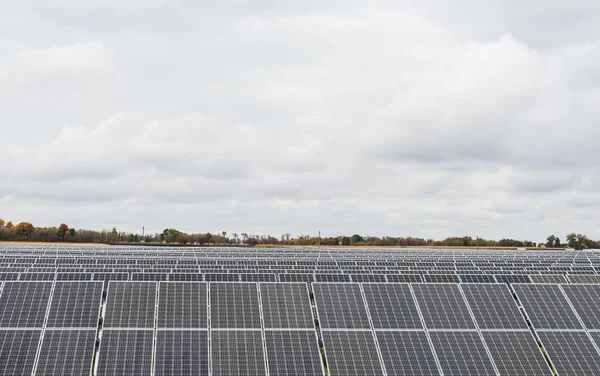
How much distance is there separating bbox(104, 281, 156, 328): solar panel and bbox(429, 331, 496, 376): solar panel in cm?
2009

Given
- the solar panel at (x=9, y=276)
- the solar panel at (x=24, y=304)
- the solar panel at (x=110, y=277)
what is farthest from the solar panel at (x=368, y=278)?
the solar panel at (x=9, y=276)

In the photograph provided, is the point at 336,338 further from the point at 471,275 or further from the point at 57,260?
the point at 57,260

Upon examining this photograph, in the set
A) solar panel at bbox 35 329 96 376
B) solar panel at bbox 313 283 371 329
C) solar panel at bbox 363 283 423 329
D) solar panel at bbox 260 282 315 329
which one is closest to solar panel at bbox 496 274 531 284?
solar panel at bbox 363 283 423 329

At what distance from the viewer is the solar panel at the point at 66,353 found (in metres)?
31.8

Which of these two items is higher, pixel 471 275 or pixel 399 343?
pixel 471 275

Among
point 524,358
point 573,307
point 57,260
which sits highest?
point 57,260

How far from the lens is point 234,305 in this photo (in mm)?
37781

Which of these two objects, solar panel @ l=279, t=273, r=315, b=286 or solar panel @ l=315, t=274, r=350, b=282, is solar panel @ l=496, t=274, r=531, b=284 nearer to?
solar panel @ l=315, t=274, r=350, b=282

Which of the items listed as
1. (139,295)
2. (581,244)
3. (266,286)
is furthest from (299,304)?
(581,244)

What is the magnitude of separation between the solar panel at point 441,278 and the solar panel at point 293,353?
12.9 meters

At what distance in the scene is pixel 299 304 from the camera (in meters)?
38.8

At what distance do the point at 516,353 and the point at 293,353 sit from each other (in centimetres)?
1610

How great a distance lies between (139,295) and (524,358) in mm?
27917

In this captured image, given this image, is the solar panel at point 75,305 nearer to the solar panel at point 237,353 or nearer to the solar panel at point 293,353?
the solar panel at point 237,353
